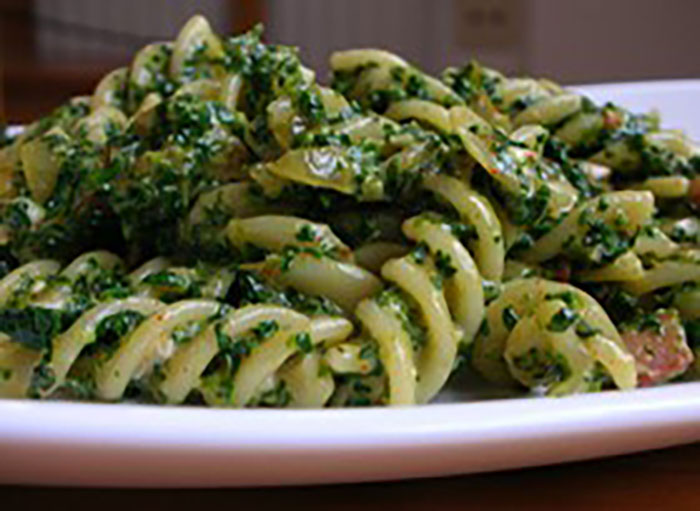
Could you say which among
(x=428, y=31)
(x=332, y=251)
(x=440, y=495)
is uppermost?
(x=332, y=251)

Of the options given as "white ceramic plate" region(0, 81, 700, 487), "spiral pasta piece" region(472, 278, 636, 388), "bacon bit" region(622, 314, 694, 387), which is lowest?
"bacon bit" region(622, 314, 694, 387)

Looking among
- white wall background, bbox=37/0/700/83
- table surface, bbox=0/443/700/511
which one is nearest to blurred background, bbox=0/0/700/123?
white wall background, bbox=37/0/700/83

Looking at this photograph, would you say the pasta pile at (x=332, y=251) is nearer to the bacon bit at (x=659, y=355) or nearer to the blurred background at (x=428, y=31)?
the bacon bit at (x=659, y=355)

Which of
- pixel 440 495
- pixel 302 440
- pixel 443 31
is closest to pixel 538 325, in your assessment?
pixel 440 495

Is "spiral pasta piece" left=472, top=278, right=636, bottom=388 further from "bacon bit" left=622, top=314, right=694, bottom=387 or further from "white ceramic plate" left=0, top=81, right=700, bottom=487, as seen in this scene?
"white ceramic plate" left=0, top=81, right=700, bottom=487

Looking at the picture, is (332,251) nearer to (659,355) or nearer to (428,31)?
(659,355)

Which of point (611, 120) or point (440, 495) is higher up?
point (611, 120)

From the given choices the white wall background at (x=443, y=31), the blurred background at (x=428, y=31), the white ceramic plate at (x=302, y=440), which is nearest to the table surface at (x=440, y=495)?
the white ceramic plate at (x=302, y=440)
